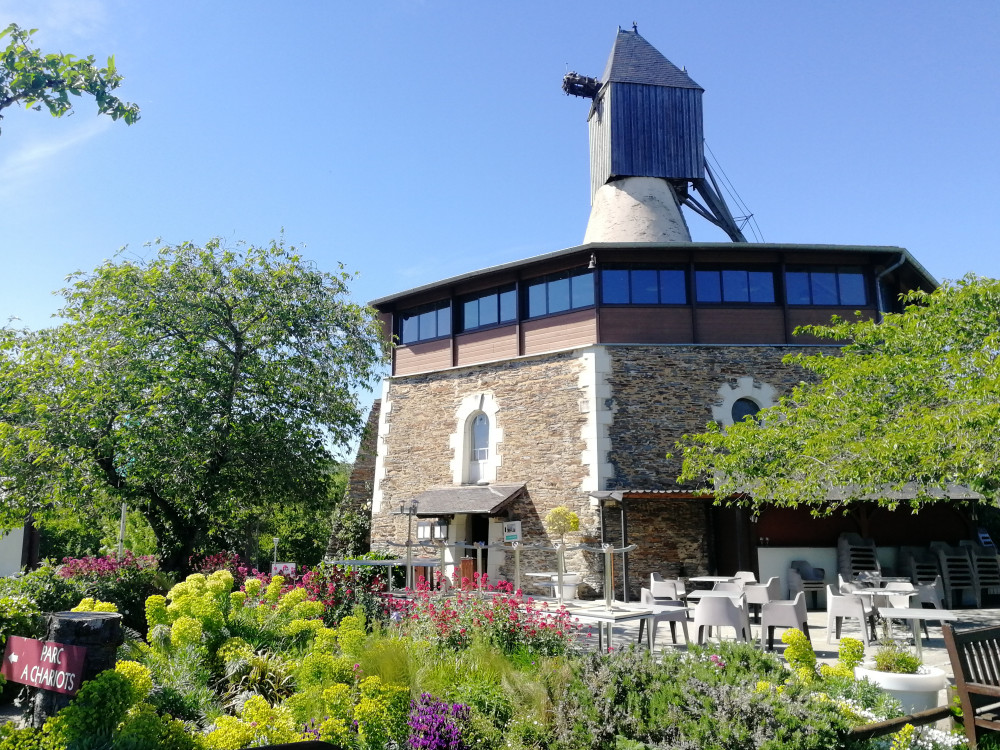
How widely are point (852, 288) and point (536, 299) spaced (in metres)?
7.57

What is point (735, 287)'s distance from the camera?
18.1 metres

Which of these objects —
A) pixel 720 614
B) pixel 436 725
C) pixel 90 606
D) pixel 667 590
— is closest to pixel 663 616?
pixel 720 614

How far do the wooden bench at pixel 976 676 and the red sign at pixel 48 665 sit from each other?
498 centimetres

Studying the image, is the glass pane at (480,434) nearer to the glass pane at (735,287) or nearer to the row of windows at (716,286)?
the row of windows at (716,286)

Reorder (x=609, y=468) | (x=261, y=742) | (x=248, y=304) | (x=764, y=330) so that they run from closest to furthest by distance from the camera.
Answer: (x=261, y=742)
(x=248, y=304)
(x=609, y=468)
(x=764, y=330)

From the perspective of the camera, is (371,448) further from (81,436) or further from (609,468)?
(81,436)

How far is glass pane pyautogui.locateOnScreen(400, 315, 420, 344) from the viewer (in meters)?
21.4

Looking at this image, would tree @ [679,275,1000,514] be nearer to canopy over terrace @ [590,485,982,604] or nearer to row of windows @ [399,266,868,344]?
canopy over terrace @ [590,485,982,604]

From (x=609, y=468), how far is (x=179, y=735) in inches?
533

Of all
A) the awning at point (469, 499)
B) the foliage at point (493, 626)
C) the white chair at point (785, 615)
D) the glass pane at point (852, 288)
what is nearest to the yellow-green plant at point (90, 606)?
the foliage at point (493, 626)

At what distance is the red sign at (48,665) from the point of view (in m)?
3.77

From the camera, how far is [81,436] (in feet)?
37.3

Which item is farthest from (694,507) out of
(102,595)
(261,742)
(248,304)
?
(261,742)

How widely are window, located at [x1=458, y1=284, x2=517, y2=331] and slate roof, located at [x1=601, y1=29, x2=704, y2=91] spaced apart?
25.9 feet
